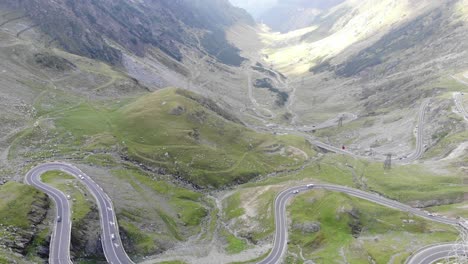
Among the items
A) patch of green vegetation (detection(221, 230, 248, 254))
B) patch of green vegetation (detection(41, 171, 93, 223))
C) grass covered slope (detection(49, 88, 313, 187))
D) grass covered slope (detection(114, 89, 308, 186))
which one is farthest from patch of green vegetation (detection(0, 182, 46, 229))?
patch of green vegetation (detection(221, 230, 248, 254))

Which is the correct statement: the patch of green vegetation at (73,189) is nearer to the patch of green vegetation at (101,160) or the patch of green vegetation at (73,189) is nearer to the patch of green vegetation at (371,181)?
the patch of green vegetation at (101,160)

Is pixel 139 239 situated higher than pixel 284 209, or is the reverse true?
pixel 284 209

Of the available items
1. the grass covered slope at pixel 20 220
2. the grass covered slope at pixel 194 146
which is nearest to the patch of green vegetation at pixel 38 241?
the grass covered slope at pixel 20 220

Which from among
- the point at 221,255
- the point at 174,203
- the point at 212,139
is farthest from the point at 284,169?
the point at 221,255

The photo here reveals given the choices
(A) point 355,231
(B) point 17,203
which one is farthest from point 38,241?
(A) point 355,231

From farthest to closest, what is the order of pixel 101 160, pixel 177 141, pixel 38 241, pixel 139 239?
pixel 177 141, pixel 101 160, pixel 139 239, pixel 38 241

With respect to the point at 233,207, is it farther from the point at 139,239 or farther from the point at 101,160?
the point at 101,160
